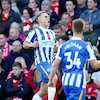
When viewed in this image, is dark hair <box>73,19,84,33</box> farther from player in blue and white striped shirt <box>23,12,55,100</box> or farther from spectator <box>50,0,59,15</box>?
spectator <box>50,0,59,15</box>

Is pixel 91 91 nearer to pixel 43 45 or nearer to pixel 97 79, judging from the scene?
pixel 97 79

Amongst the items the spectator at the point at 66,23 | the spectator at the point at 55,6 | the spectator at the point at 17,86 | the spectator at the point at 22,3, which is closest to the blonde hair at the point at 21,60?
the spectator at the point at 17,86

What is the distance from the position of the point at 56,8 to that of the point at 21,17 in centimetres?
106

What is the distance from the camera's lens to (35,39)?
1196 centimetres

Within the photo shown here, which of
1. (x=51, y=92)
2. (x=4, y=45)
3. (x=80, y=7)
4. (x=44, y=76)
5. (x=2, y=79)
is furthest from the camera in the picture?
(x=80, y=7)

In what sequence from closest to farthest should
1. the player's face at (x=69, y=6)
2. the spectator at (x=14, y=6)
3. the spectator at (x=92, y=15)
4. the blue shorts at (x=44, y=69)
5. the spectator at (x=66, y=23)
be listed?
1. the blue shorts at (x=44, y=69)
2. the spectator at (x=66, y=23)
3. the spectator at (x=92, y=15)
4. the player's face at (x=69, y=6)
5. the spectator at (x=14, y=6)

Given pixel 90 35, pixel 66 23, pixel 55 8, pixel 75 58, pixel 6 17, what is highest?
pixel 55 8

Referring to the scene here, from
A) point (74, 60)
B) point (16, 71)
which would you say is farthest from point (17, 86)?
point (74, 60)

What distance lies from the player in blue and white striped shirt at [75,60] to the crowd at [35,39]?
1353 mm

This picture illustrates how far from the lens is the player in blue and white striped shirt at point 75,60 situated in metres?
10.4

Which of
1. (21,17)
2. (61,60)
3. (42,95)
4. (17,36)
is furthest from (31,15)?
(61,60)

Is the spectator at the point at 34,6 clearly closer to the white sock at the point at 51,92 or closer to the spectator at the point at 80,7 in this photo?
the spectator at the point at 80,7

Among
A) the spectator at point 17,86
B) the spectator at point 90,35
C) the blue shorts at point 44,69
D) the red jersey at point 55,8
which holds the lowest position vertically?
the spectator at point 17,86

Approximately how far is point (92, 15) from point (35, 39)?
145 inches
